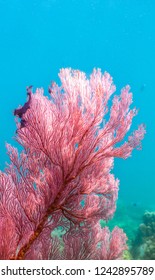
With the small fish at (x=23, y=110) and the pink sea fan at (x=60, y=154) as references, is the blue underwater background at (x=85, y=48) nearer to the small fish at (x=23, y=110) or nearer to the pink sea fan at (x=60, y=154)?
the pink sea fan at (x=60, y=154)

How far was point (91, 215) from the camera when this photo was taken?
4.16m

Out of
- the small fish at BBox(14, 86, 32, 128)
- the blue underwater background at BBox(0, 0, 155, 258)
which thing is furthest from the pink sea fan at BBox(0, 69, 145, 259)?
the blue underwater background at BBox(0, 0, 155, 258)

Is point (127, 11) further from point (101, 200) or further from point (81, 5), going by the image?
point (101, 200)

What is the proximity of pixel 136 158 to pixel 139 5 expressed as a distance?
2734 inches

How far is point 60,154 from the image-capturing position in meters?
3.49

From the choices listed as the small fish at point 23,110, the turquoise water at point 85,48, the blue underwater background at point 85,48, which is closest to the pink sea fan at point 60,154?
the small fish at point 23,110

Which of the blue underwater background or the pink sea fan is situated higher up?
the blue underwater background

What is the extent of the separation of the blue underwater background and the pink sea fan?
2482 inches

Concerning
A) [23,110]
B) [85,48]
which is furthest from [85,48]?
[23,110]

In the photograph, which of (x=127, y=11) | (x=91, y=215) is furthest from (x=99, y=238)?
(x=127, y=11)

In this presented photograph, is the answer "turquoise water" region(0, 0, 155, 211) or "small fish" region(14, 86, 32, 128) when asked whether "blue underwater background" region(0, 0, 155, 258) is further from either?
"small fish" region(14, 86, 32, 128)

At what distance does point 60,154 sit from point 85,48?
101532 mm

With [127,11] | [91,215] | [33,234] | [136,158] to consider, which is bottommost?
[33,234]

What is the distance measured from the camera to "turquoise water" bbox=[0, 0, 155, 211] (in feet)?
246
